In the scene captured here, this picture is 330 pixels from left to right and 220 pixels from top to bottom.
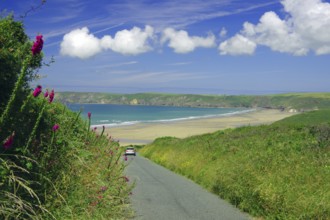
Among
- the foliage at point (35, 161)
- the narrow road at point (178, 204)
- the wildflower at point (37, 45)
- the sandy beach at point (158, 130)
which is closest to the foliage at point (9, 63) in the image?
the foliage at point (35, 161)

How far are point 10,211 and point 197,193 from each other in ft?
31.1

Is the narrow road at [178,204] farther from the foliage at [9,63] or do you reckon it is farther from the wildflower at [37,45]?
the wildflower at [37,45]

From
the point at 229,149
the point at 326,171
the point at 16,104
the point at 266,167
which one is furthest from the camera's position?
the point at 229,149

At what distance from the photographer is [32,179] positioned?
263 inches

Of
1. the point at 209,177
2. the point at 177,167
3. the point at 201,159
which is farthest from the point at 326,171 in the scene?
the point at 177,167

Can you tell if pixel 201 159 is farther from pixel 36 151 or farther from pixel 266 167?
pixel 36 151

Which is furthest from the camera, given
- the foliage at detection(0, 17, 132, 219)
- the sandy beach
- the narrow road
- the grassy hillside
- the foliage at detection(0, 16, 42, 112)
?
the sandy beach

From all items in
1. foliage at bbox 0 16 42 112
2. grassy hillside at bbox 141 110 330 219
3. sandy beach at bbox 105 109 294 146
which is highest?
foliage at bbox 0 16 42 112

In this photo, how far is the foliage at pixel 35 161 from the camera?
5.68 m

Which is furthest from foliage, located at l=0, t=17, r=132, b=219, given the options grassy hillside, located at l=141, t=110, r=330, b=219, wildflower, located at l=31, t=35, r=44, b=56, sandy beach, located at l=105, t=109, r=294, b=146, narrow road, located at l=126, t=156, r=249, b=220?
sandy beach, located at l=105, t=109, r=294, b=146

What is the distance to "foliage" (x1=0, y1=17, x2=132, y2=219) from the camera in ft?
18.6

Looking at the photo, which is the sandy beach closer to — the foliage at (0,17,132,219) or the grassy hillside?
the grassy hillside

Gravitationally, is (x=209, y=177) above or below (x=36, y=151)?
below

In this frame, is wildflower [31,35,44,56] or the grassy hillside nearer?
wildflower [31,35,44,56]
